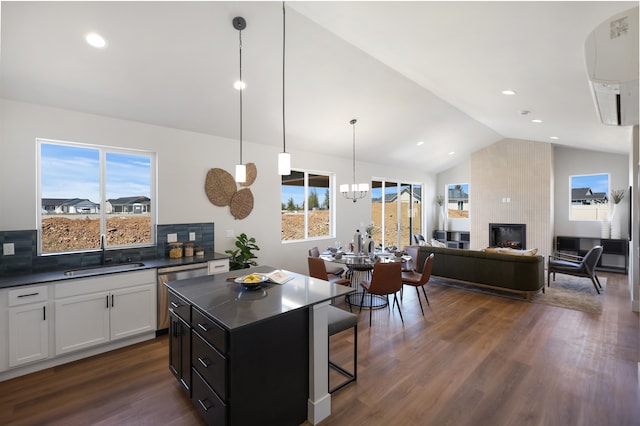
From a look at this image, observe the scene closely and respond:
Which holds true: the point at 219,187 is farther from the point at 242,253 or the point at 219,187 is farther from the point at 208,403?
the point at 208,403

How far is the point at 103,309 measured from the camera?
3.04 metres

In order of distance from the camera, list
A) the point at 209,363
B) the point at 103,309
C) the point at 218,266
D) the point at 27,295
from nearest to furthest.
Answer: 1. the point at 209,363
2. the point at 27,295
3. the point at 103,309
4. the point at 218,266

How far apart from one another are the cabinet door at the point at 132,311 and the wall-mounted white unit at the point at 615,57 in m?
4.44

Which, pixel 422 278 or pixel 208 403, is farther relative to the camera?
pixel 422 278

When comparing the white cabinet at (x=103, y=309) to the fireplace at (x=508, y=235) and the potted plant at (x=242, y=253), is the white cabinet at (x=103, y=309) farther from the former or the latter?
the fireplace at (x=508, y=235)

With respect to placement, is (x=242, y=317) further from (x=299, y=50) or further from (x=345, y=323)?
(x=299, y=50)

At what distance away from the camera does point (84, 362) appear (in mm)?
2955

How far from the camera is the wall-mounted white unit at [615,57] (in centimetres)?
183

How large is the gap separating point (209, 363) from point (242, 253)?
2.69 m

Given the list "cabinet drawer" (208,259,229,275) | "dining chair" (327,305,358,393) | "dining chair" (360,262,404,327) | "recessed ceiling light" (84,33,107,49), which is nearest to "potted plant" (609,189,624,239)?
"dining chair" (360,262,404,327)

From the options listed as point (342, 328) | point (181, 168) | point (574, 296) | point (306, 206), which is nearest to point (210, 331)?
point (342, 328)

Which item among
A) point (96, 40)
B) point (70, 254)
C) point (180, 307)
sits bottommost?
point (180, 307)

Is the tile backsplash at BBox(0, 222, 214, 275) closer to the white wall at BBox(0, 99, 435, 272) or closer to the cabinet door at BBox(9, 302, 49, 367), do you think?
the white wall at BBox(0, 99, 435, 272)

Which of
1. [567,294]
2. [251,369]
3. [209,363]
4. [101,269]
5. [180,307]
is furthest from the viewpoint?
[567,294]
